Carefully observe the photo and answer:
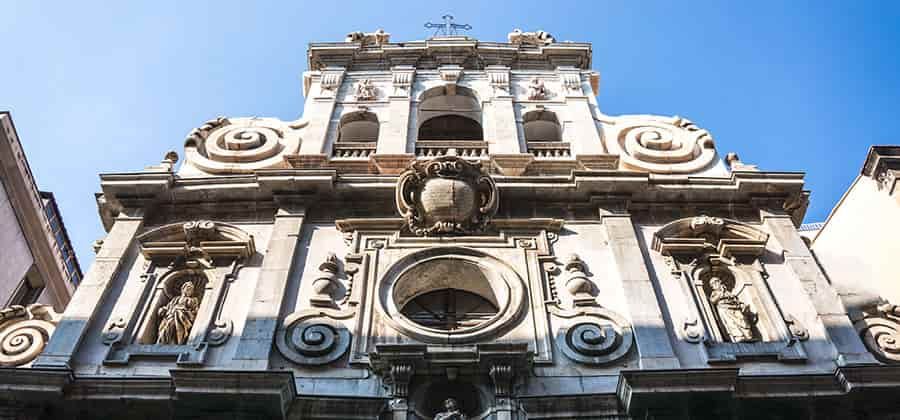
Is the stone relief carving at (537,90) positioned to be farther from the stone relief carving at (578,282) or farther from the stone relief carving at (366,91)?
the stone relief carving at (578,282)

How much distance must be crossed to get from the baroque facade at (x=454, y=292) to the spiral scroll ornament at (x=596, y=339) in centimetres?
4

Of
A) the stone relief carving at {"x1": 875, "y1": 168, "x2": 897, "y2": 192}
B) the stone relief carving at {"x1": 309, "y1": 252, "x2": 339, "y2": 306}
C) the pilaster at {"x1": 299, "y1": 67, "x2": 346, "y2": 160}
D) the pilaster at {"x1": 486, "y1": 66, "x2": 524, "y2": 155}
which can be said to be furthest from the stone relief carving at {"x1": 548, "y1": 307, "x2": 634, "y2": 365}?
the stone relief carving at {"x1": 875, "y1": 168, "x2": 897, "y2": 192}

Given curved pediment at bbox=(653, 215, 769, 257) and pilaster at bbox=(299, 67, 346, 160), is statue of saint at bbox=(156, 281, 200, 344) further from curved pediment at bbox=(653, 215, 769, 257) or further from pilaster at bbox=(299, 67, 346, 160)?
curved pediment at bbox=(653, 215, 769, 257)

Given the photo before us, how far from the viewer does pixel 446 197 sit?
558 inches

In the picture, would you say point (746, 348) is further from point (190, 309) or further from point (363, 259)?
point (190, 309)

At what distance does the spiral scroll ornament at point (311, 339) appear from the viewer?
38.6 ft

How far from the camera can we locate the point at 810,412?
1077 centimetres

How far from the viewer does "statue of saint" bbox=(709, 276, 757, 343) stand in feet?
40.9

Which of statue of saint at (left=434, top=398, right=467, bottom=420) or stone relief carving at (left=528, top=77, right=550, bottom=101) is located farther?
stone relief carving at (left=528, top=77, right=550, bottom=101)

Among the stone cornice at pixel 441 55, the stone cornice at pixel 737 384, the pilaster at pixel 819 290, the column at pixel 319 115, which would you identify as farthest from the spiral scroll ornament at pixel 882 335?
the stone cornice at pixel 441 55

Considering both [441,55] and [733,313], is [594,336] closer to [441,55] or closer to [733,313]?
[733,313]

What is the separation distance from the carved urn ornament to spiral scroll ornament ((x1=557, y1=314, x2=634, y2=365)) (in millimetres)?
2872

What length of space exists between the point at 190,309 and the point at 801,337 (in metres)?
9.70

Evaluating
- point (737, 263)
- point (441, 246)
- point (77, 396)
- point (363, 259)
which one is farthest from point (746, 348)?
point (77, 396)
